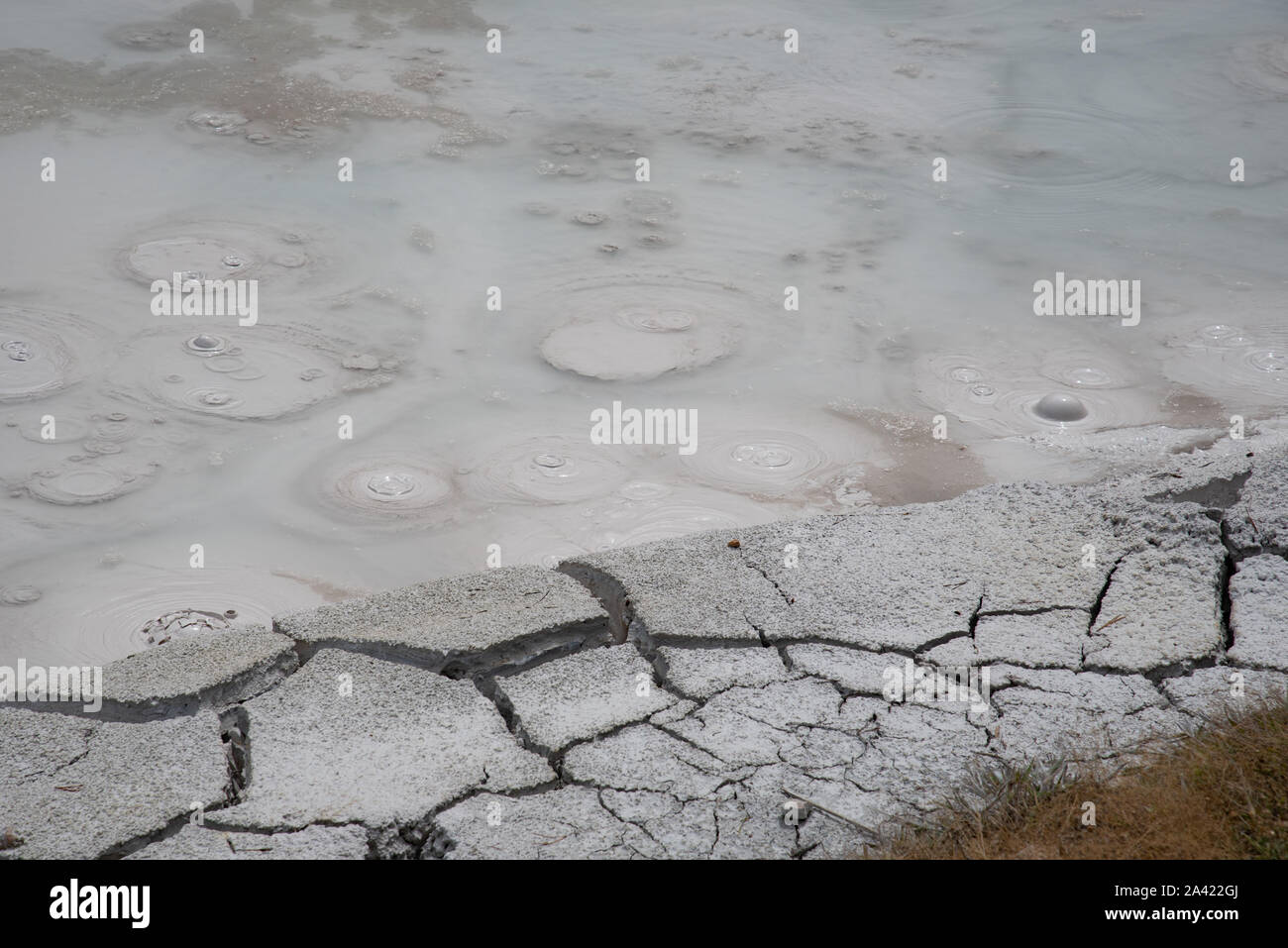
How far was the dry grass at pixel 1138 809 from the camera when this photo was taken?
211cm

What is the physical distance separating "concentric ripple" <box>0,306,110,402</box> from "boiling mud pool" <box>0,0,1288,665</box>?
0.02 metres

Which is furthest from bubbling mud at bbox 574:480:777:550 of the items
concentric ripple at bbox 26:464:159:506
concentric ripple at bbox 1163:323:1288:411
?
concentric ripple at bbox 1163:323:1288:411

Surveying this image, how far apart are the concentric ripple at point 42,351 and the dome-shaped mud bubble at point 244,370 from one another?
0.61 ft

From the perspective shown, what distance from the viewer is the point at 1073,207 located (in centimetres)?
786

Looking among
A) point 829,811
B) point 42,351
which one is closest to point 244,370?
point 42,351

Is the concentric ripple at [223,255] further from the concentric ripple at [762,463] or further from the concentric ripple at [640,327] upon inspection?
the concentric ripple at [762,463]

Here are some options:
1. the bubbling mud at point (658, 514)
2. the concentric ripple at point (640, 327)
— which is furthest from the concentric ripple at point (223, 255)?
the bubbling mud at point (658, 514)

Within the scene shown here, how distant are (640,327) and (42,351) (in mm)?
2990

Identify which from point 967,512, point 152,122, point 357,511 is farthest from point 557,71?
point 967,512

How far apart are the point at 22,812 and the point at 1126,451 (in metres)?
4.63

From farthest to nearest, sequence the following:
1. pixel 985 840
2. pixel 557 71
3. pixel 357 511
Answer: pixel 557 71 < pixel 357 511 < pixel 985 840

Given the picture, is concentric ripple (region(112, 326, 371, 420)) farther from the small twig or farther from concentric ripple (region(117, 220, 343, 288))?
the small twig

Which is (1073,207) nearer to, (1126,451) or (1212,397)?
(1212,397)

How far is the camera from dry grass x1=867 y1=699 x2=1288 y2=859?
211 cm
